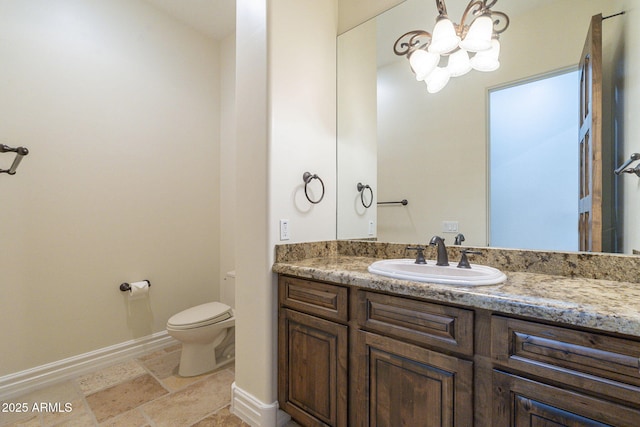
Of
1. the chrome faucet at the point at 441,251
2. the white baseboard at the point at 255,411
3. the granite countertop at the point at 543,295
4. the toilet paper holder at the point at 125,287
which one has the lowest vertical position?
the white baseboard at the point at 255,411

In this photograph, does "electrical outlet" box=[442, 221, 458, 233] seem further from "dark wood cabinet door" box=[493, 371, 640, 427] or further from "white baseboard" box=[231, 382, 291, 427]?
"white baseboard" box=[231, 382, 291, 427]

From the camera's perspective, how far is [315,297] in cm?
134

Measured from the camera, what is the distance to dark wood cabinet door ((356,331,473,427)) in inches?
37.0

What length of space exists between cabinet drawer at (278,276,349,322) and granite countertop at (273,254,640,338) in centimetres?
6

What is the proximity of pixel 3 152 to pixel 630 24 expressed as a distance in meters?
3.23

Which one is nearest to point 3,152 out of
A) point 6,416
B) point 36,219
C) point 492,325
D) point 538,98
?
point 36,219

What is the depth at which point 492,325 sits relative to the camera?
88cm

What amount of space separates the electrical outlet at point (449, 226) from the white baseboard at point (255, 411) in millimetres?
1306

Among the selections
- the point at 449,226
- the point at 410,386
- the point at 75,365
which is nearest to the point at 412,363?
the point at 410,386

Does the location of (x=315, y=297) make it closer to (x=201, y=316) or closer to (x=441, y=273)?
(x=441, y=273)

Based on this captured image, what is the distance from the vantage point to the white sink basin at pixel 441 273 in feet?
3.33

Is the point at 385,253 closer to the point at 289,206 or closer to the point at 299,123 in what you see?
the point at 289,206

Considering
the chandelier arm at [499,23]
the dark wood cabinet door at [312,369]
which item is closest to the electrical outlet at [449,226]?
the dark wood cabinet door at [312,369]

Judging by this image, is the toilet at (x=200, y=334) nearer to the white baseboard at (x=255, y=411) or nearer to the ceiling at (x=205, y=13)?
the white baseboard at (x=255, y=411)
